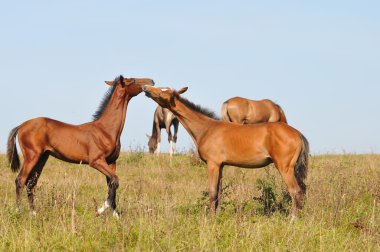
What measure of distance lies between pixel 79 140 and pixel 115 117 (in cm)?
78

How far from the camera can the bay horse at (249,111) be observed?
19.1 metres

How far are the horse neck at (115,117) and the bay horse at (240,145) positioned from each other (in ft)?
1.93

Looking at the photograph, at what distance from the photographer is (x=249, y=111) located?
770 inches

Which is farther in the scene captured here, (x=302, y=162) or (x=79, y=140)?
(x=79, y=140)

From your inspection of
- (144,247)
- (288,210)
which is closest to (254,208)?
(288,210)

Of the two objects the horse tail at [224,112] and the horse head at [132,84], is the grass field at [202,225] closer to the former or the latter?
the horse head at [132,84]

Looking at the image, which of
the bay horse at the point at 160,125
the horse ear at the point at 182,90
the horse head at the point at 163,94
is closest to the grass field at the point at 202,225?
the horse head at the point at 163,94

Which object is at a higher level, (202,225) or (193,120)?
(193,120)

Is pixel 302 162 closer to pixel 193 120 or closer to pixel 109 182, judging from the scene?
pixel 193 120

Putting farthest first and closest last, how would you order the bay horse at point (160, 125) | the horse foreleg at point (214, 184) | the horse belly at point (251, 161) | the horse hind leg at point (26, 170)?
the bay horse at point (160, 125), the horse hind leg at point (26, 170), the horse belly at point (251, 161), the horse foreleg at point (214, 184)

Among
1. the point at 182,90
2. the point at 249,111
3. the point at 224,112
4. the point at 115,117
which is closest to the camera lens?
the point at 182,90

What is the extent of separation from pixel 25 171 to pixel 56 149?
0.63 metres

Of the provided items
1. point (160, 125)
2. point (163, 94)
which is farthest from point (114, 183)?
point (160, 125)

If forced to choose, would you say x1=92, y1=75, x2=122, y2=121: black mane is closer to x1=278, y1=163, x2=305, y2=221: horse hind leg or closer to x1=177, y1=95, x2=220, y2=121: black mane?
x1=177, y1=95, x2=220, y2=121: black mane
